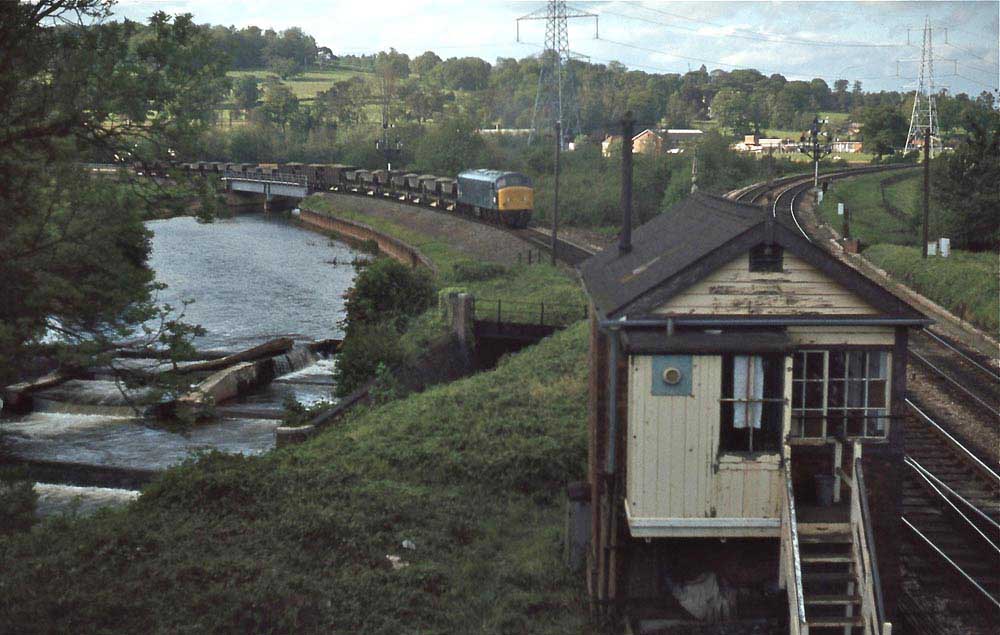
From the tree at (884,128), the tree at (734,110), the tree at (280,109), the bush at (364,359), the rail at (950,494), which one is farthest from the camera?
the tree at (280,109)

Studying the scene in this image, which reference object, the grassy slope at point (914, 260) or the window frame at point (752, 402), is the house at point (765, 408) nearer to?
the window frame at point (752, 402)

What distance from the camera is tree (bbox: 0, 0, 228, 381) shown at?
11.6 meters

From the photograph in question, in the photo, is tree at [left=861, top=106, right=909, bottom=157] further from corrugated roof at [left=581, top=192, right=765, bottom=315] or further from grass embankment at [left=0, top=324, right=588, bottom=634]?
corrugated roof at [left=581, top=192, right=765, bottom=315]

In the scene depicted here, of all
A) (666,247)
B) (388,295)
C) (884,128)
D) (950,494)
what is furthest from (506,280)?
(884,128)

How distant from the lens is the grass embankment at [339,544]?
1339cm

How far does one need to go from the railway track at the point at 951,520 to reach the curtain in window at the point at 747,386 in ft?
13.0

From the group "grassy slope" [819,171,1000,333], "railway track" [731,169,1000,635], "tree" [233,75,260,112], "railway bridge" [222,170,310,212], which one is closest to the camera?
"railway track" [731,169,1000,635]

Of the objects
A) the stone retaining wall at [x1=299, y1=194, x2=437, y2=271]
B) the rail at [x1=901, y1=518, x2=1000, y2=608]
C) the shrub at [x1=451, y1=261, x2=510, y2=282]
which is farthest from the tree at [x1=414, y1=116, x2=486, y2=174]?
the rail at [x1=901, y1=518, x2=1000, y2=608]

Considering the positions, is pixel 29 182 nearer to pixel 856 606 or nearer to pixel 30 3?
pixel 30 3

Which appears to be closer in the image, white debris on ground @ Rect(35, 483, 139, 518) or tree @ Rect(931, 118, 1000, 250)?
white debris on ground @ Rect(35, 483, 139, 518)

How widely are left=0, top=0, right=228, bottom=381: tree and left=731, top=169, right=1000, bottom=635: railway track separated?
10447mm

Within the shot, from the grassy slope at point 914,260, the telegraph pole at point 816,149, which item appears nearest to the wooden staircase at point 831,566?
the grassy slope at point 914,260

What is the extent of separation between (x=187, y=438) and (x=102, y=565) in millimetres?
12940

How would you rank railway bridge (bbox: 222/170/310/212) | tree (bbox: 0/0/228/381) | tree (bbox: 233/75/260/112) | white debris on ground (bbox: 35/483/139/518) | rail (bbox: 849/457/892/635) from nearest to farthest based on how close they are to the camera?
1. rail (bbox: 849/457/892/635)
2. tree (bbox: 0/0/228/381)
3. white debris on ground (bbox: 35/483/139/518)
4. railway bridge (bbox: 222/170/310/212)
5. tree (bbox: 233/75/260/112)
